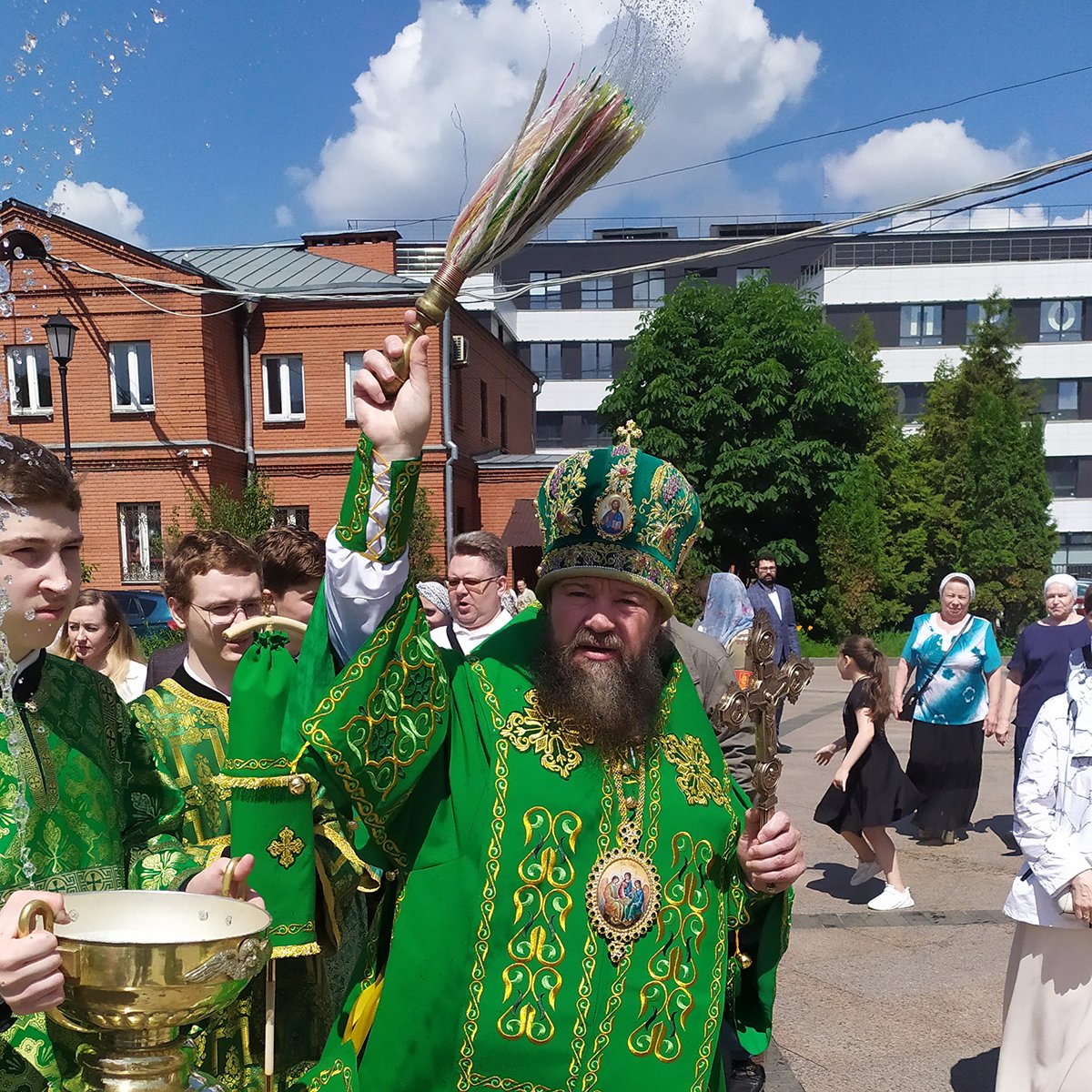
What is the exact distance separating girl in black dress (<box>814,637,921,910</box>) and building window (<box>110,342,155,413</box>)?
19406 millimetres

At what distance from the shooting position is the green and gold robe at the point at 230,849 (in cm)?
274

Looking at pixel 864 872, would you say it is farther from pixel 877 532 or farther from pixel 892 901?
pixel 877 532

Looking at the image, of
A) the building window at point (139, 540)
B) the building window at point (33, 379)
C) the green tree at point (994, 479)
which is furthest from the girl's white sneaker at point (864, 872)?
the green tree at point (994, 479)

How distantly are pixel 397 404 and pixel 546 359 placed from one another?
46454mm

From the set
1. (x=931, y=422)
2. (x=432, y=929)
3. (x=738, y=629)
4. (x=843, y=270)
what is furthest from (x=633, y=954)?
(x=843, y=270)

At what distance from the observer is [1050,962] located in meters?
Result: 3.72

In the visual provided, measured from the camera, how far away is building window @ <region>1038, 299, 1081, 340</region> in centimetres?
4394

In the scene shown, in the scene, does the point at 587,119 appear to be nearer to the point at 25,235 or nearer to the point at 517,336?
the point at 25,235

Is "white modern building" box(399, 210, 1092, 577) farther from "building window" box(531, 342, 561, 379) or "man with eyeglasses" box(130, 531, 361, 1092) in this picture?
"man with eyeglasses" box(130, 531, 361, 1092)

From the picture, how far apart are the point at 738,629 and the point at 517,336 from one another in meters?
39.4

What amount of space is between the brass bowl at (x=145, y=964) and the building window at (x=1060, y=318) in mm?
48349

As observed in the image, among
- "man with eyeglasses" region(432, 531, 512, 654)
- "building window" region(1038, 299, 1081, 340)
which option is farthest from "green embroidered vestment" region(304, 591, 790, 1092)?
"building window" region(1038, 299, 1081, 340)

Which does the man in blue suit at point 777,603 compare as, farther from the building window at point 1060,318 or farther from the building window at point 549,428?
the building window at point 1060,318

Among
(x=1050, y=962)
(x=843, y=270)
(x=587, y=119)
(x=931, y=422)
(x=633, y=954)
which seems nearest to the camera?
(x=587, y=119)
